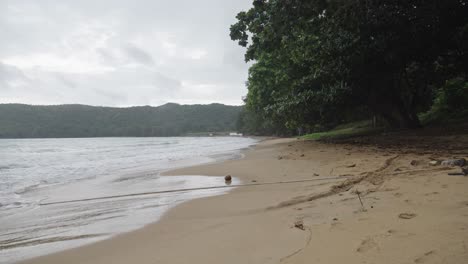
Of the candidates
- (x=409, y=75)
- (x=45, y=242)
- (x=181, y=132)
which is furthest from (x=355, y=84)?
(x=181, y=132)

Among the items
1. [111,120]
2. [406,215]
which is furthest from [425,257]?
[111,120]

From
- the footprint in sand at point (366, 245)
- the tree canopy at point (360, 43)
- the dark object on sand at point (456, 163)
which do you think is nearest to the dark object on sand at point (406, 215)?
the footprint in sand at point (366, 245)

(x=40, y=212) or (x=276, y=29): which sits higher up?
(x=276, y=29)

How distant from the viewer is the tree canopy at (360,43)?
10742 mm

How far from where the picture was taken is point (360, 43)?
1201 cm

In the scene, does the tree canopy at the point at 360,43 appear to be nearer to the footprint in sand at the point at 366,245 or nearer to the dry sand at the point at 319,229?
the dry sand at the point at 319,229

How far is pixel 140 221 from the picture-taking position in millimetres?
4016

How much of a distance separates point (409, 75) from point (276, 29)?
28.5 ft

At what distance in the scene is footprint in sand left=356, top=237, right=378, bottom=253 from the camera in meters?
2.16

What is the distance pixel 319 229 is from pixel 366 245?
57 cm

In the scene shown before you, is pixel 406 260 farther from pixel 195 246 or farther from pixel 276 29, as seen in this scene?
pixel 276 29

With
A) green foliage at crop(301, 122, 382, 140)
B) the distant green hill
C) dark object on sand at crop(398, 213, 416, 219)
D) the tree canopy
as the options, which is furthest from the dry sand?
the distant green hill

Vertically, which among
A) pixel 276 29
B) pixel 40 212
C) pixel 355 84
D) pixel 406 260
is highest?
pixel 276 29

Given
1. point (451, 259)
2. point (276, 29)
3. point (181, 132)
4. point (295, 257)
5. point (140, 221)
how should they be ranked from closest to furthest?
1. point (451, 259)
2. point (295, 257)
3. point (140, 221)
4. point (276, 29)
5. point (181, 132)
